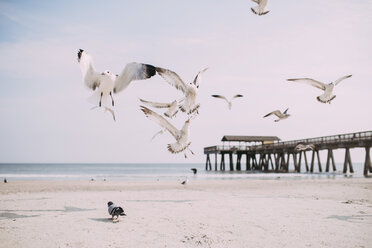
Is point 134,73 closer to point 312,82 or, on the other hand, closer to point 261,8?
point 261,8

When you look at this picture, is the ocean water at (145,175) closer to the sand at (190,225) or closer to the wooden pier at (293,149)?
the wooden pier at (293,149)

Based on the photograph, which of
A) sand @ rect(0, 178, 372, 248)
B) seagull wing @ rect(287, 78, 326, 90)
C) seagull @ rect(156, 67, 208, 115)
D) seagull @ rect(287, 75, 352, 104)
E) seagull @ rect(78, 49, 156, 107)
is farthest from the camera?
seagull @ rect(287, 75, 352, 104)

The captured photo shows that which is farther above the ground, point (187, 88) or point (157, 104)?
point (187, 88)

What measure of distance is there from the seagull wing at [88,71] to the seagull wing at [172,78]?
5.36ft

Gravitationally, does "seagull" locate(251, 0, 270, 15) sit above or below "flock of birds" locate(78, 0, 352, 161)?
above

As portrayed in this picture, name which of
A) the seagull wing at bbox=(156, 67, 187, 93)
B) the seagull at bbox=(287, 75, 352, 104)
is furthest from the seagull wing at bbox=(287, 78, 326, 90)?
the seagull wing at bbox=(156, 67, 187, 93)

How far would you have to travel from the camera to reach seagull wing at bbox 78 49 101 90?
8023mm

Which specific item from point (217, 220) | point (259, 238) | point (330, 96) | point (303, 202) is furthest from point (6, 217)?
point (330, 96)

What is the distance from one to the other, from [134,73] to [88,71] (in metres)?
1.06

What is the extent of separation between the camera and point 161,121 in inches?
357

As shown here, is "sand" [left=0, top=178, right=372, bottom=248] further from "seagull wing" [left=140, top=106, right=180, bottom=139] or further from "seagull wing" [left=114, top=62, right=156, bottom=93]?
"seagull wing" [left=114, top=62, right=156, bottom=93]

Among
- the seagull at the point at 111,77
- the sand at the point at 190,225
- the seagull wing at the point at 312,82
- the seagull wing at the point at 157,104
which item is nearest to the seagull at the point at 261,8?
the seagull wing at the point at 312,82

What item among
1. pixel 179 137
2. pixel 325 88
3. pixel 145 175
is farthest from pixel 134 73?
pixel 145 175

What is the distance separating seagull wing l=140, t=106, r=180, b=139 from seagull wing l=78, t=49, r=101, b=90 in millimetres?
1294
